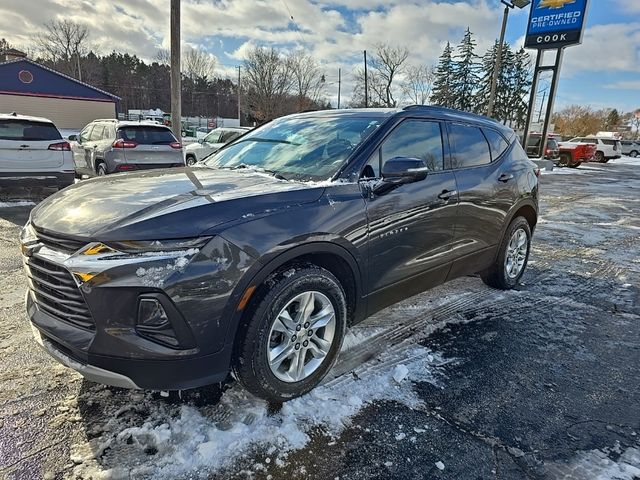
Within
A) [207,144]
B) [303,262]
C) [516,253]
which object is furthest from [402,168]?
[207,144]

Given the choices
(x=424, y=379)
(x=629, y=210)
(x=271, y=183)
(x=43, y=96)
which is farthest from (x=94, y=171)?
(x=43, y=96)

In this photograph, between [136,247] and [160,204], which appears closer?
[136,247]

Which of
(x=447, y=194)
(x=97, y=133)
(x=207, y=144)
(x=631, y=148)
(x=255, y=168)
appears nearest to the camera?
(x=255, y=168)

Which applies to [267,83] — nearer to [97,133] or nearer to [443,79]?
[443,79]

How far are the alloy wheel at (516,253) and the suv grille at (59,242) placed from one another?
3.95m

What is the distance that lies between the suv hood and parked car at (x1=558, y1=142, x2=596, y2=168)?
2788 centimetres

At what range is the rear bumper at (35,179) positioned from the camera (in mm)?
7875

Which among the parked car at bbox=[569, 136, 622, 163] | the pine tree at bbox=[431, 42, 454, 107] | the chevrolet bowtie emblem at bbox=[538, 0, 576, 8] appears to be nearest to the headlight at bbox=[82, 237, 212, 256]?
the chevrolet bowtie emblem at bbox=[538, 0, 576, 8]

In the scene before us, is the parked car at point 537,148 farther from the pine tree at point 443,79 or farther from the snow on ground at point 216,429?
the pine tree at point 443,79

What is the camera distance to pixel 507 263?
4605 mm

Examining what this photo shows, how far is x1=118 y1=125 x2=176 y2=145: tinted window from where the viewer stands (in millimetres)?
10117

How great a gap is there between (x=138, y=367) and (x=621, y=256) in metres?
6.80

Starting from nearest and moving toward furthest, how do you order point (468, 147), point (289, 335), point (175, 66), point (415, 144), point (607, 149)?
point (289, 335), point (415, 144), point (468, 147), point (175, 66), point (607, 149)

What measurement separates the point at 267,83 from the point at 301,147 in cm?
5737
